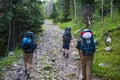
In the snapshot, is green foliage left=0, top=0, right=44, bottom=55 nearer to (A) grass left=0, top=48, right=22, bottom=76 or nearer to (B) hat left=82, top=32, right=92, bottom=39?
(A) grass left=0, top=48, right=22, bottom=76

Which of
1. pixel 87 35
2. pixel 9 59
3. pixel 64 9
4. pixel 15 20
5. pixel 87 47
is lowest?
pixel 9 59

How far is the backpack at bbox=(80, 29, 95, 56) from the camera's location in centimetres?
1025

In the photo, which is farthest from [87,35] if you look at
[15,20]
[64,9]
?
[64,9]

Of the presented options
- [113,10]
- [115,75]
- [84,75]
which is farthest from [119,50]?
[113,10]

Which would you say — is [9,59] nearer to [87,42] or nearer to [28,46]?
[28,46]

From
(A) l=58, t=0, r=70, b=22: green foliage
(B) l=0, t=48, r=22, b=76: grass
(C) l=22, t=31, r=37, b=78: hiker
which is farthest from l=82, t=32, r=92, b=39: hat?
(A) l=58, t=0, r=70, b=22: green foliage

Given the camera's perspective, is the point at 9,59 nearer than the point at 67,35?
Yes

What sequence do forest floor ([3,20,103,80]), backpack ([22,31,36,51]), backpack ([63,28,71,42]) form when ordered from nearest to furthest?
backpack ([22,31,36,51]) < forest floor ([3,20,103,80]) < backpack ([63,28,71,42])

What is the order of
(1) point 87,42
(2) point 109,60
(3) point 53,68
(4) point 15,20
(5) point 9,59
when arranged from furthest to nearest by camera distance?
(4) point 15,20, (5) point 9,59, (2) point 109,60, (3) point 53,68, (1) point 87,42

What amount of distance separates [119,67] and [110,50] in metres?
3.96

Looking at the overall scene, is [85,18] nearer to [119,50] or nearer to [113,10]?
[113,10]

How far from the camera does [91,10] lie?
101 feet

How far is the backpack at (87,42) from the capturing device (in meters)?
10.2

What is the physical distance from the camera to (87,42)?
10352 millimetres
